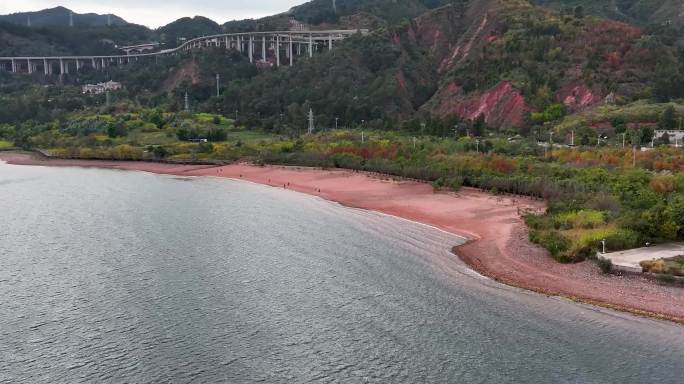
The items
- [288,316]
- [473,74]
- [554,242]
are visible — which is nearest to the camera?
[288,316]

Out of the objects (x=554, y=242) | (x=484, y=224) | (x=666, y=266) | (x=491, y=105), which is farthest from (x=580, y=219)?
(x=491, y=105)

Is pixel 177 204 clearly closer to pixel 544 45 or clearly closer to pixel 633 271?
pixel 633 271

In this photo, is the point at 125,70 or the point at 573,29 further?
the point at 125,70

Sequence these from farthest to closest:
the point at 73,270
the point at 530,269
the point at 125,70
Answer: the point at 125,70 < the point at 73,270 < the point at 530,269

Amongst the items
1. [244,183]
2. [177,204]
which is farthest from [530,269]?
[244,183]

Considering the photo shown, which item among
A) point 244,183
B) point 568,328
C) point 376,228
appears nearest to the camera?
point 568,328

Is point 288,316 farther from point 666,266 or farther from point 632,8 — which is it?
point 632,8

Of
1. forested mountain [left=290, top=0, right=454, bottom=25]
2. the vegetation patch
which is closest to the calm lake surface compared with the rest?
the vegetation patch

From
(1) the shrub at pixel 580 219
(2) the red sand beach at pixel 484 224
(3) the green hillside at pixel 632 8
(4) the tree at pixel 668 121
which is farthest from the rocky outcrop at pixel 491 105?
(3) the green hillside at pixel 632 8
